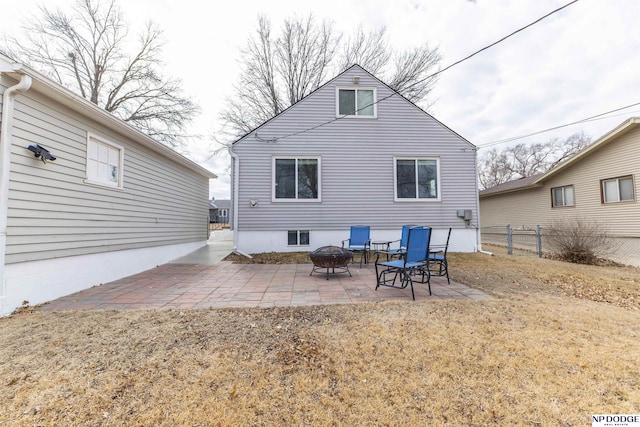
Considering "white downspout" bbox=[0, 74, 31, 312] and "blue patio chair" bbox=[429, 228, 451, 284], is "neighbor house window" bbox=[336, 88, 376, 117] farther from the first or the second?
"white downspout" bbox=[0, 74, 31, 312]

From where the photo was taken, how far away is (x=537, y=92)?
455 inches

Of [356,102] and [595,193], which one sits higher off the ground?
[356,102]

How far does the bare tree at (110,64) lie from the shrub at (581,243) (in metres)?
18.3

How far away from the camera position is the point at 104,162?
551cm

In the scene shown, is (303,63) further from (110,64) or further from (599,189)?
(599,189)

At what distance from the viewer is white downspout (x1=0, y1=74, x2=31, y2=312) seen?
11.4 feet

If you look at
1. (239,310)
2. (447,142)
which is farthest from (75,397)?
(447,142)

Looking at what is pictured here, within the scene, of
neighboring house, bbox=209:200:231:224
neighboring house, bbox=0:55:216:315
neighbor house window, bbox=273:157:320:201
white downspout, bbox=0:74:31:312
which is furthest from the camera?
neighboring house, bbox=209:200:231:224

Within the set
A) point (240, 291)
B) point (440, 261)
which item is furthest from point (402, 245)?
point (240, 291)

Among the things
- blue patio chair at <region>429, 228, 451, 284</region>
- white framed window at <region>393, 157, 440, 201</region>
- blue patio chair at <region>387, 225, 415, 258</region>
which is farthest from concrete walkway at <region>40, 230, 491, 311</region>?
white framed window at <region>393, 157, 440, 201</region>

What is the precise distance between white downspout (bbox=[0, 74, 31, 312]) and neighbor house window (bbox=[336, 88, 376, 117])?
774 centimetres

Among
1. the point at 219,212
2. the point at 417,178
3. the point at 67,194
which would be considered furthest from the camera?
the point at 219,212

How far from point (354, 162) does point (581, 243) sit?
26.4 feet

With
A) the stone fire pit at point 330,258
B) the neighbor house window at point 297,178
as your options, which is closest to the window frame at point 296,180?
the neighbor house window at point 297,178
